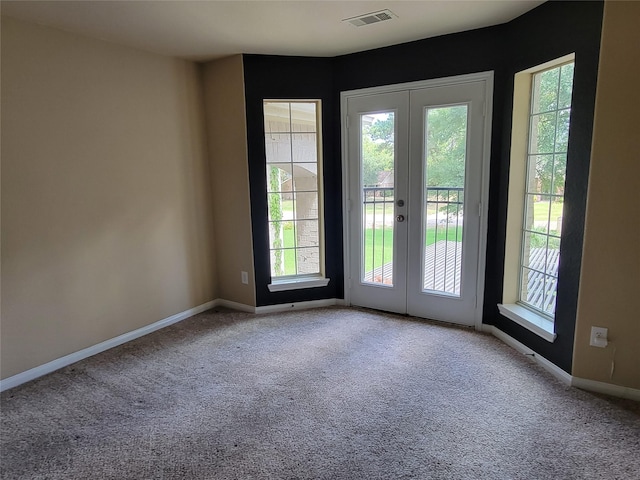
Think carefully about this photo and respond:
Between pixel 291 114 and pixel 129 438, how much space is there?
277cm

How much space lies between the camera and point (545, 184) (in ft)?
8.68

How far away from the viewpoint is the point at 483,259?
3092 millimetres

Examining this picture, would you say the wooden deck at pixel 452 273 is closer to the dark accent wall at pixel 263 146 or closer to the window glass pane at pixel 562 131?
the dark accent wall at pixel 263 146

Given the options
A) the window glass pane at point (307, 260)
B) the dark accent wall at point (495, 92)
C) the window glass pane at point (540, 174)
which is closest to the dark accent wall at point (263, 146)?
the dark accent wall at point (495, 92)

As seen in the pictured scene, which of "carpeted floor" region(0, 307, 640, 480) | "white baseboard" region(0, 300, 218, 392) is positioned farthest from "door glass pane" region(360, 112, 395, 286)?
"white baseboard" region(0, 300, 218, 392)

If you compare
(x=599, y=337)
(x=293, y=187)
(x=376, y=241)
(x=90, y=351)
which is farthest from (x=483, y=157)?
(x=90, y=351)

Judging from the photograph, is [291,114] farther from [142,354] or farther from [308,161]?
[142,354]

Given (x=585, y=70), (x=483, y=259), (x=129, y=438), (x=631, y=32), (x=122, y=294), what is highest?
(x=631, y=32)

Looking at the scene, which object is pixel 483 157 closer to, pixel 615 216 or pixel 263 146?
pixel 615 216

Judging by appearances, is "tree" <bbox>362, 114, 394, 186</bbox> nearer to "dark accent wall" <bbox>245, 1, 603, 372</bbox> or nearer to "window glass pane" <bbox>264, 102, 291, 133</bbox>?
"dark accent wall" <bbox>245, 1, 603, 372</bbox>

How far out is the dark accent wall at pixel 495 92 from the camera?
2.21 meters

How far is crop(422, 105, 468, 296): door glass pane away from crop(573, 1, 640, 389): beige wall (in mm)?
1043

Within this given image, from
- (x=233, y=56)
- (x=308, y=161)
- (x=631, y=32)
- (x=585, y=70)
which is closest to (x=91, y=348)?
(x=308, y=161)

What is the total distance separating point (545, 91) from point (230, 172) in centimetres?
259
